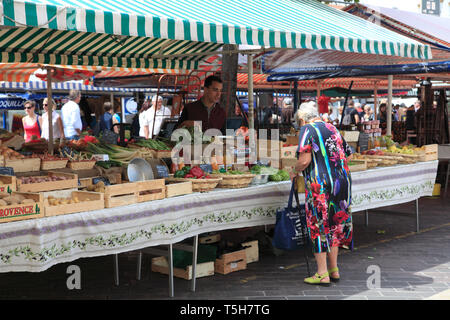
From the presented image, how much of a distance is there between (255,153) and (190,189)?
1.57 metres

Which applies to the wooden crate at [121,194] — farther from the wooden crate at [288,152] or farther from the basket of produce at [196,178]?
the wooden crate at [288,152]

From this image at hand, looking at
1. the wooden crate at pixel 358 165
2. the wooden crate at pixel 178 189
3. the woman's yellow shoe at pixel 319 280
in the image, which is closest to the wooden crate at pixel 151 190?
the wooden crate at pixel 178 189

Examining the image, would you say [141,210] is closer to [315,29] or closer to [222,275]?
[222,275]

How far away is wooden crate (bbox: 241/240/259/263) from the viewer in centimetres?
672

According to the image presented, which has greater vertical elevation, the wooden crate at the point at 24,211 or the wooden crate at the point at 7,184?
the wooden crate at the point at 7,184

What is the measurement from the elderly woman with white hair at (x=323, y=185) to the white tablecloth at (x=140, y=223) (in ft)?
2.21

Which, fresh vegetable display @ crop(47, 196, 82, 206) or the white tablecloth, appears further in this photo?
fresh vegetable display @ crop(47, 196, 82, 206)

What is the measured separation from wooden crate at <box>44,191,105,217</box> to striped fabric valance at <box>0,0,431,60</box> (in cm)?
132

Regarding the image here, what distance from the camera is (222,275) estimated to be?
A: 6211 mm

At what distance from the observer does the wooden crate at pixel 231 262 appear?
6.21m

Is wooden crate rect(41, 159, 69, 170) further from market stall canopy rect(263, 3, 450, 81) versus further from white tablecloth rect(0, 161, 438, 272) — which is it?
market stall canopy rect(263, 3, 450, 81)

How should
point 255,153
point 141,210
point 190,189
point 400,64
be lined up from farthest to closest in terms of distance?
point 400,64 → point 255,153 → point 190,189 → point 141,210

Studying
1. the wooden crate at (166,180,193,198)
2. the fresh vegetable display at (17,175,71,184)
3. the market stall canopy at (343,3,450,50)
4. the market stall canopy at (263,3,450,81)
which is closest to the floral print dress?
the wooden crate at (166,180,193,198)

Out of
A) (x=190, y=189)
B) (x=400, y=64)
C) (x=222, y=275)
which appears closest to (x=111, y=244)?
(x=190, y=189)
